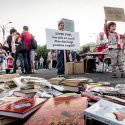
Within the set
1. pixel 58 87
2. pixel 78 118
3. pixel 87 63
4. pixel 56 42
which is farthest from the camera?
pixel 87 63

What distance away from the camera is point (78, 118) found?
2.06 m

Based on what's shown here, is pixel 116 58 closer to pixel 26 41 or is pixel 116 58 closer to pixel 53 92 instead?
pixel 26 41

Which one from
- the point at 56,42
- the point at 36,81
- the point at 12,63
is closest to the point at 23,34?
the point at 12,63

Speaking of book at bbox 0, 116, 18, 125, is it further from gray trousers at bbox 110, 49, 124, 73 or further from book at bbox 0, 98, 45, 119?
gray trousers at bbox 110, 49, 124, 73

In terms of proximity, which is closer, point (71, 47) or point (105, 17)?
point (71, 47)

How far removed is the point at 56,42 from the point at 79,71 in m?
3.30

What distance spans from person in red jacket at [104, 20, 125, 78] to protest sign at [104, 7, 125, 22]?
2.95 ft

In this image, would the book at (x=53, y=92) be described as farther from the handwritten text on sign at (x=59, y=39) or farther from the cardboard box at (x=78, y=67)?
the cardboard box at (x=78, y=67)

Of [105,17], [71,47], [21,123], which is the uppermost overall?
[105,17]

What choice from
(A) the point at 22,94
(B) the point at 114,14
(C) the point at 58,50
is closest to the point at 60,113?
(A) the point at 22,94

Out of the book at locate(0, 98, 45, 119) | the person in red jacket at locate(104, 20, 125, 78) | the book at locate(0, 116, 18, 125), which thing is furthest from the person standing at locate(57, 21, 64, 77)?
the book at locate(0, 116, 18, 125)

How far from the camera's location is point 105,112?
81.4 inches

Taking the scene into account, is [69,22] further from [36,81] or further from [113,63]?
[36,81]

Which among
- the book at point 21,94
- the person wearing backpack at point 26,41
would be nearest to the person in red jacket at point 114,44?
the person wearing backpack at point 26,41
